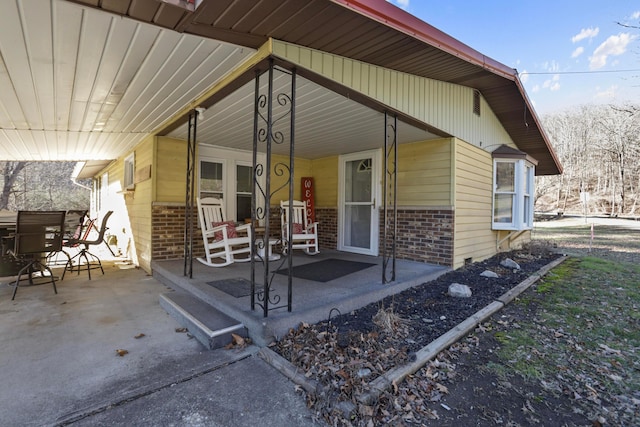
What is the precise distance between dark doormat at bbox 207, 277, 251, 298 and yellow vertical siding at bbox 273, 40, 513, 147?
2.19 m

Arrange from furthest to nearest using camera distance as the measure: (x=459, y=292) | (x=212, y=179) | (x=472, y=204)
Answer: (x=212, y=179) → (x=472, y=204) → (x=459, y=292)

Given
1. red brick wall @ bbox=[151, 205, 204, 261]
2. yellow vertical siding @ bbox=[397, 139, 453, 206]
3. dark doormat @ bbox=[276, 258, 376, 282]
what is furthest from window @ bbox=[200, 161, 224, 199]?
yellow vertical siding @ bbox=[397, 139, 453, 206]

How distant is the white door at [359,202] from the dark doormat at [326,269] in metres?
0.97

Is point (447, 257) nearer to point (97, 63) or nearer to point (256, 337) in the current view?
point (256, 337)

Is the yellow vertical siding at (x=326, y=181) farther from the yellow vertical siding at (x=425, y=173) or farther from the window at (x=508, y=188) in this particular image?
the window at (x=508, y=188)

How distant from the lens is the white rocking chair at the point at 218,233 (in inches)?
173

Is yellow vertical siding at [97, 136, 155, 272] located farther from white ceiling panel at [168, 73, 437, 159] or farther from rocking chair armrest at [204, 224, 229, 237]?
rocking chair armrest at [204, 224, 229, 237]

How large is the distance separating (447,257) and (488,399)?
10.2 feet

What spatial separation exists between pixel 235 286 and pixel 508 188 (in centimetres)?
568

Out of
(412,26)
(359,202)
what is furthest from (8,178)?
(412,26)

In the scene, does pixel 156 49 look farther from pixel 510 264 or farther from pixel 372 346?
pixel 510 264

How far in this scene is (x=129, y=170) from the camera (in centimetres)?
634

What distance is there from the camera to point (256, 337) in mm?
2371

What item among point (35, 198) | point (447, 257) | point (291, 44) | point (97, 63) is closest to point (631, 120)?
point (447, 257)
